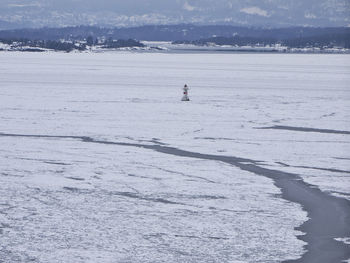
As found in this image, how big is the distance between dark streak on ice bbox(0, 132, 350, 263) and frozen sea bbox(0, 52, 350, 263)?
0.44 ft

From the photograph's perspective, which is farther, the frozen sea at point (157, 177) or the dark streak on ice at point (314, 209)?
the frozen sea at point (157, 177)

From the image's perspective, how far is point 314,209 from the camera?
342 inches

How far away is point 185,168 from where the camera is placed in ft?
37.3

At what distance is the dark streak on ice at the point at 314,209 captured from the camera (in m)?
6.95

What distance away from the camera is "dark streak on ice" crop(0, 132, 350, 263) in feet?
22.8

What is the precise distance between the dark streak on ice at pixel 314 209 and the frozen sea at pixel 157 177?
0.13 meters

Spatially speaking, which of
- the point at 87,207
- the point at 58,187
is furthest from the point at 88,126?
the point at 87,207

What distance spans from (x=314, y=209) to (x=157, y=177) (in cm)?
284

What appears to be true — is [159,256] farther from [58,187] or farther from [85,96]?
[85,96]

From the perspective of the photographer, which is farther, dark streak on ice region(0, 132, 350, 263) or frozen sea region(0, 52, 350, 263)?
frozen sea region(0, 52, 350, 263)

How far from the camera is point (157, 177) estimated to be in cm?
1057

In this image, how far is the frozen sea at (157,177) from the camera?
23.3ft

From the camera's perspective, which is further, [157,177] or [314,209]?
[157,177]

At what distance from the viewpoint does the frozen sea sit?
711 centimetres
